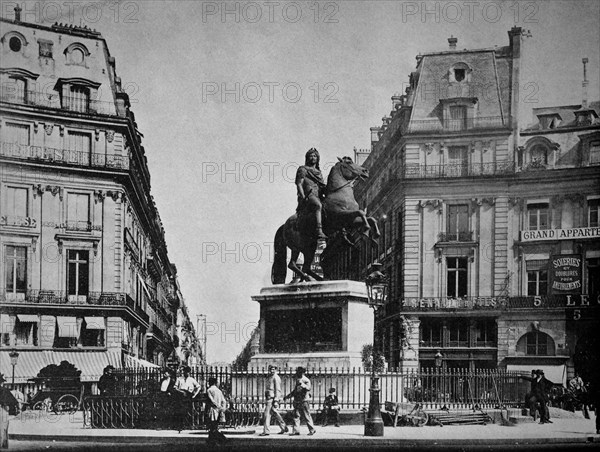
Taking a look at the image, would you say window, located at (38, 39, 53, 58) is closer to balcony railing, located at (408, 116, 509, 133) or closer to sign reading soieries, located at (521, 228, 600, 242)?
balcony railing, located at (408, 116, 509, 133)

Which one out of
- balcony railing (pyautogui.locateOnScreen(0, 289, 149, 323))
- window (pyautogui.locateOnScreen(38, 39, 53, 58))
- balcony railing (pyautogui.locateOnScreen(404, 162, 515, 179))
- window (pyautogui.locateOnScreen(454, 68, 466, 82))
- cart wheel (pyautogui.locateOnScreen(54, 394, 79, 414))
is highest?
window (pyautogui.locateOnScreen(454, 68, 466, 82))

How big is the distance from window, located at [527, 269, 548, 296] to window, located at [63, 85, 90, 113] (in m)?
21.9

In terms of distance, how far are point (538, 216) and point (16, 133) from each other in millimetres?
24498

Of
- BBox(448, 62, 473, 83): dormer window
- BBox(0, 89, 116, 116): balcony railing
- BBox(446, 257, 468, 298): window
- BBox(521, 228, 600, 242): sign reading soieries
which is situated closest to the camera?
BBox(0, 89, 116, 116): balcony railing

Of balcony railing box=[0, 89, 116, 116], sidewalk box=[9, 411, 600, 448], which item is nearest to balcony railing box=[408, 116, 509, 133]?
balcony railing box=[0, 89, 116, 116]

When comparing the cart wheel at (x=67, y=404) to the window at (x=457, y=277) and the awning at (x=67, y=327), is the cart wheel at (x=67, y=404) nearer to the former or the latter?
the awning at (x=67, y=327)

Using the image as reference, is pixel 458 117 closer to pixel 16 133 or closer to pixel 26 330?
pixel 16 133

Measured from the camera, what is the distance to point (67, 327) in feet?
105

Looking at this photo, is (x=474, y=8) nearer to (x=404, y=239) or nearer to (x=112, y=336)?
(x=112, y=336)

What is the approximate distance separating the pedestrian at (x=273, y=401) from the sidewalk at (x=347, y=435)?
0.68 ft

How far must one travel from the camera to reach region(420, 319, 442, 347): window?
43.3m

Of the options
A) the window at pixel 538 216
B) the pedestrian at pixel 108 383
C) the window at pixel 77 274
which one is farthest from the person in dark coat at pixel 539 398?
the window at pixel 538 216

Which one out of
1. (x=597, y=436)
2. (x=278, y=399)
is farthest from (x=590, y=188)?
(x=278, y=399)

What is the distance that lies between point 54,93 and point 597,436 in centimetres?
2404
